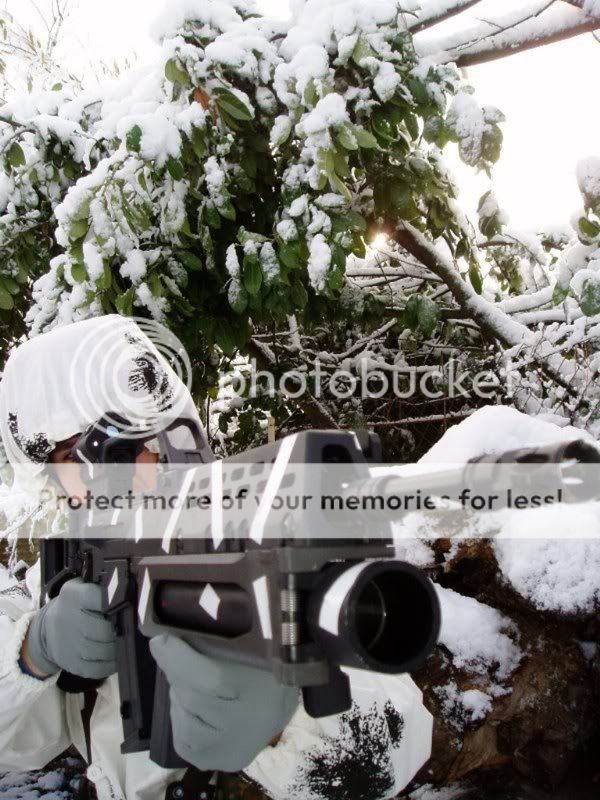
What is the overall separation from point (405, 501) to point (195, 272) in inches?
86.8

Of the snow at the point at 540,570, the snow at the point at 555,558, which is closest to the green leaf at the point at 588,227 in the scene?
the snow at the point at 540,570

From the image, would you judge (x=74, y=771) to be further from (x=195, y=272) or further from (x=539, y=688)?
(x=195, y=272)

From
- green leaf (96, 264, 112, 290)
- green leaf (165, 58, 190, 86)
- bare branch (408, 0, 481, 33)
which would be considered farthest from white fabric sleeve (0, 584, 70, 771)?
bare branch (408, 0, 481, 33)

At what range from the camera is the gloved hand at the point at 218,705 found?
112 cm

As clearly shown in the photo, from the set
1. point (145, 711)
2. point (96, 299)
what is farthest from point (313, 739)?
point (96, 299)

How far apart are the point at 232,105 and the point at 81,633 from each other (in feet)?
6.11

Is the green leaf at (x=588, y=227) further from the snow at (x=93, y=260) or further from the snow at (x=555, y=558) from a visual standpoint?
the snow at (x=93, y=260)

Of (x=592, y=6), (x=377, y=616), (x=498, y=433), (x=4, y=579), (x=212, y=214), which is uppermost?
(x=592, y=6)

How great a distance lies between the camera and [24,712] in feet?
5.58

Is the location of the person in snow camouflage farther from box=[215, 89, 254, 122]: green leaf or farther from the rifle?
box=[215, 89, 254, 122]: green leaf

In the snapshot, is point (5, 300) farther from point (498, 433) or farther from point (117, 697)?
point (498, 433)

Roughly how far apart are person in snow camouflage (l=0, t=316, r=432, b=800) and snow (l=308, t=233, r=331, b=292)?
0.76 m

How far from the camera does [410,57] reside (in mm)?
2430

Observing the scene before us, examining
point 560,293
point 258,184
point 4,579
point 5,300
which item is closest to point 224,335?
point 258,184
